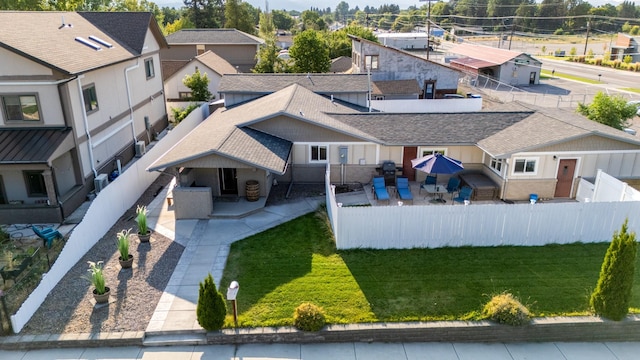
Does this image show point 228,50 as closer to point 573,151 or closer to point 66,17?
point 66,17

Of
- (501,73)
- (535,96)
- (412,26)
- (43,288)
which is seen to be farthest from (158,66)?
(412,26)

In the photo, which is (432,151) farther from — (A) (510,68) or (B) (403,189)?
(A) (510,68)

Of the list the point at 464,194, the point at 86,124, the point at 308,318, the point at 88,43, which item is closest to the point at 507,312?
the point at 308,318

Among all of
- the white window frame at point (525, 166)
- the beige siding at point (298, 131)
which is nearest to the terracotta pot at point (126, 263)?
the beige siding at point (298, 131)

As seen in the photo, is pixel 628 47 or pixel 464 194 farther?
pixel 628 47

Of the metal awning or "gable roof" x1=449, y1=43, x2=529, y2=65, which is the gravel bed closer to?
the metal awning

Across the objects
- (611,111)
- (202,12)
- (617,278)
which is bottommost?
(617,278)

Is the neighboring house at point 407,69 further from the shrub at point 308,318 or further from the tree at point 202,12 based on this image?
the tree at point 202,12
